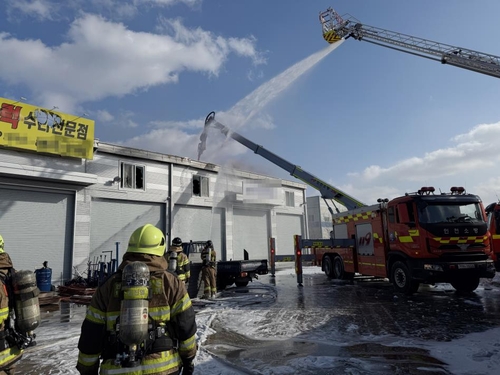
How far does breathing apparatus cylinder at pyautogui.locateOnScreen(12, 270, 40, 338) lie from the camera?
2.80m

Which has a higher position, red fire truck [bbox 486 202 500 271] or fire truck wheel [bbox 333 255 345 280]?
red fire truck [bbox 486 202 500 271]

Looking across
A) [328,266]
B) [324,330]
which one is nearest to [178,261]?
[324,330]

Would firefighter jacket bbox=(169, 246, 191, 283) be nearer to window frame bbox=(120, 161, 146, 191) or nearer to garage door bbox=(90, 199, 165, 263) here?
garage door bbox=(90, 199, 165, 263)

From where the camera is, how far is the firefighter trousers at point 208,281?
974cm

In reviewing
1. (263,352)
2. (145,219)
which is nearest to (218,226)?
(145,219)

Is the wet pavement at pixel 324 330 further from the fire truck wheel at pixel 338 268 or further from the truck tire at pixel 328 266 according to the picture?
the truck tire at pixel 328 266

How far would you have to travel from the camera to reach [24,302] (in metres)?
2.82

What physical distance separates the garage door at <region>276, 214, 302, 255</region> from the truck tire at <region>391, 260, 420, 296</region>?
1532cm

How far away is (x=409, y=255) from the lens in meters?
9.08

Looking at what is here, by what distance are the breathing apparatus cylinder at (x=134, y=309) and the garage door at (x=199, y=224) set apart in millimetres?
16564

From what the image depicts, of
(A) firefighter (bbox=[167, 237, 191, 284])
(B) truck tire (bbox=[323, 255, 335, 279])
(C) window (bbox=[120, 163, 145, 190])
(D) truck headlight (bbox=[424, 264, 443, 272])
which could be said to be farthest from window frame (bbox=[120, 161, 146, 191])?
(D) truck headlight (bbox=[424, 264, 443, 272])

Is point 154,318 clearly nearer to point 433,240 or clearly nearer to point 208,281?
point 208,281

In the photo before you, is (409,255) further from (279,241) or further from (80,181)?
(279,241)

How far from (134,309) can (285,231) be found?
24227mm
